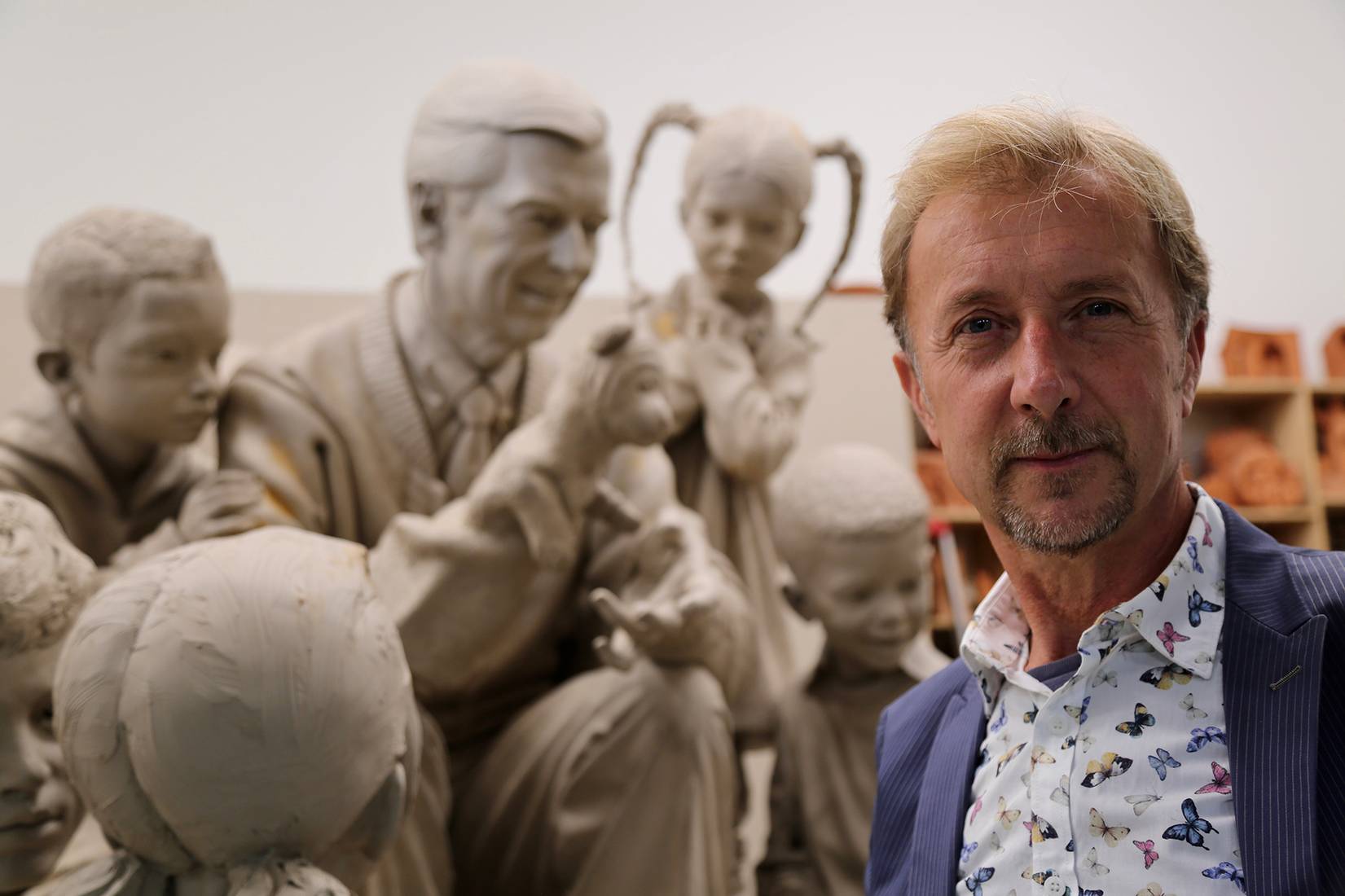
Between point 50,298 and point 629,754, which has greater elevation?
point 50,298

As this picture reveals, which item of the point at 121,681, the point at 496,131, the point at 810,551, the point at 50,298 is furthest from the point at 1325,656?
the point at 50,298

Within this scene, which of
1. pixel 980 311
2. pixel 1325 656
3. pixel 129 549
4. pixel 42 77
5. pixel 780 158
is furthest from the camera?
pixel 42 77

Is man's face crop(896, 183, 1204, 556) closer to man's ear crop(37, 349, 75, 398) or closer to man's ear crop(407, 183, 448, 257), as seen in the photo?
man's ear crop(407, 183, 448, 257)

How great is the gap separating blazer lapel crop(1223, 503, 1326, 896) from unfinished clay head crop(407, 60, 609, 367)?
4.47 feet

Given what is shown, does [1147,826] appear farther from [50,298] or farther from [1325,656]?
[50,298]

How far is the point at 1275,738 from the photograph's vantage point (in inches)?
38.7

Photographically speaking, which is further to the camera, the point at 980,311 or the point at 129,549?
the point at 129,549

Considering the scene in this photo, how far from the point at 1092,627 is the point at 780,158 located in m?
1.83

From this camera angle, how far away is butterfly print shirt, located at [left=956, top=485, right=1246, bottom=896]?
100cm

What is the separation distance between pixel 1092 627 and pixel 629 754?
1.08 metres

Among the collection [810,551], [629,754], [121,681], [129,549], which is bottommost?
[629,754]

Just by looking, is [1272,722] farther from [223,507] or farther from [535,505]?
[223,507]

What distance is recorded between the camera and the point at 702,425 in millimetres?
2877

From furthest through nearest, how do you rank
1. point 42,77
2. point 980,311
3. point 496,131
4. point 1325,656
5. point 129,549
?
point 42,77, point 496,131, point 129,549, point 980,311, point 1325,656
